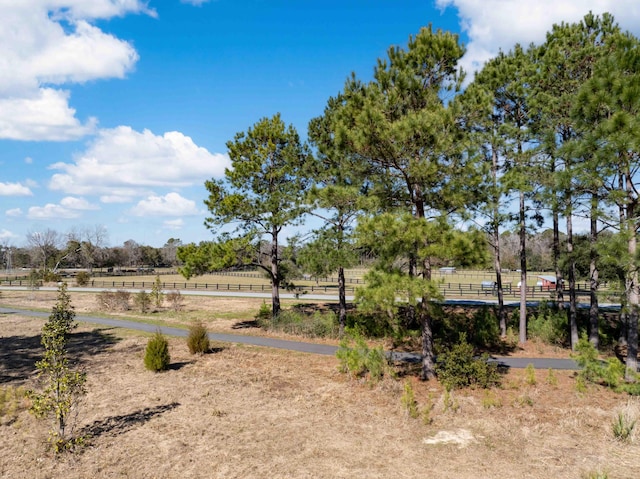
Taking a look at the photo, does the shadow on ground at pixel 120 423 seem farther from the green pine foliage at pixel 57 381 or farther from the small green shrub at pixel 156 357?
the small green shrub at pixel 156 357

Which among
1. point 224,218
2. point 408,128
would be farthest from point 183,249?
point 408,128

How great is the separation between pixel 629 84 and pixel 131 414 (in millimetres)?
16071

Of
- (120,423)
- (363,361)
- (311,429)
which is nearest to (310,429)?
(311,429)

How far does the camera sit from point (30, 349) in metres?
17.9

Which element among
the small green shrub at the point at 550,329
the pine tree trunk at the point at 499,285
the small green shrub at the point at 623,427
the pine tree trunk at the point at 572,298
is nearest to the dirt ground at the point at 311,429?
the small green shrub at the point at 623,427

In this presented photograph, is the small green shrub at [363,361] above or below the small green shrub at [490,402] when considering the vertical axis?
above

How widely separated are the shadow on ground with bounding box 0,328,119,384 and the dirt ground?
190mm

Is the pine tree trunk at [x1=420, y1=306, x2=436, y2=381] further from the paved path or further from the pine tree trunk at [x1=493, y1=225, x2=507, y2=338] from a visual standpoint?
the pine tree trunk at [x1=493, y1=225, x2=507, y2=338]

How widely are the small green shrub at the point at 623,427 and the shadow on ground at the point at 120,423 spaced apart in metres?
10.6

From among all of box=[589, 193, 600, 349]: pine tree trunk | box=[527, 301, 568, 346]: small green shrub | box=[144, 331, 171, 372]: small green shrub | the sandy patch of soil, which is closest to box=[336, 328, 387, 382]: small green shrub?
the sandy patch of soil

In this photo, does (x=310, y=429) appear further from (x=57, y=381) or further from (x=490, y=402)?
(x=57, y=381)

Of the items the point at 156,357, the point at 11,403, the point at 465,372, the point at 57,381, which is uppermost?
the point at 57,381

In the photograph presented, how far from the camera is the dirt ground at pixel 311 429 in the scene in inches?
297

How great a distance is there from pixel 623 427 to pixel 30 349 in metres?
21.4
